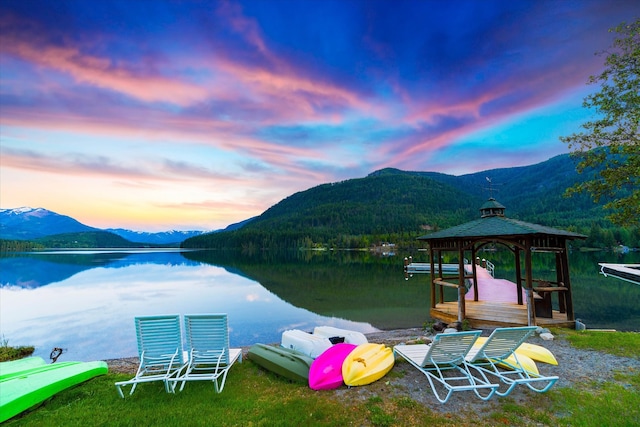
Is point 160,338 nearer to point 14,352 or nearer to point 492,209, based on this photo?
point 14,352

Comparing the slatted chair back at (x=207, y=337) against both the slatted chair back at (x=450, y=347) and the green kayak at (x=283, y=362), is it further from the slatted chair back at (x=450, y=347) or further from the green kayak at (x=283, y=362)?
the slatted chair back at (x=450, y=347)

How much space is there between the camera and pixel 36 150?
103ft

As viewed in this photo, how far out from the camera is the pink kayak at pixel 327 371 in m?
5.16

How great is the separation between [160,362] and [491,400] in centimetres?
542

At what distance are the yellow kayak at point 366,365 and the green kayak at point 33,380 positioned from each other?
4769 millimetres

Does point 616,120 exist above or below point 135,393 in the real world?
above

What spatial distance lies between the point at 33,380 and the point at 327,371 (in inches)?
189

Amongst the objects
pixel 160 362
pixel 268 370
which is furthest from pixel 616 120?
pixel 160 362

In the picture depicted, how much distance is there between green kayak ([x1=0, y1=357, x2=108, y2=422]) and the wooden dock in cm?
1100

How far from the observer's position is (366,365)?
5.55m

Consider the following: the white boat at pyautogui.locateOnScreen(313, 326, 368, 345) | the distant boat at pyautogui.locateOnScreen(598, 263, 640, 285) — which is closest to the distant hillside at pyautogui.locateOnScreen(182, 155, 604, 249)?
the distant boat at pyautogui.locateOnScreen(598, 263, 640, 285)

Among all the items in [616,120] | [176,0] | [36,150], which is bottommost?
[616,120]

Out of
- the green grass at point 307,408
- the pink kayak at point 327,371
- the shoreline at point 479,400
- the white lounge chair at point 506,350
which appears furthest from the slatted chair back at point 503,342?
the pink kayak at point 327,371

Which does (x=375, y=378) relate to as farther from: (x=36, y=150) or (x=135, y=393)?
(x=36, y=150)
